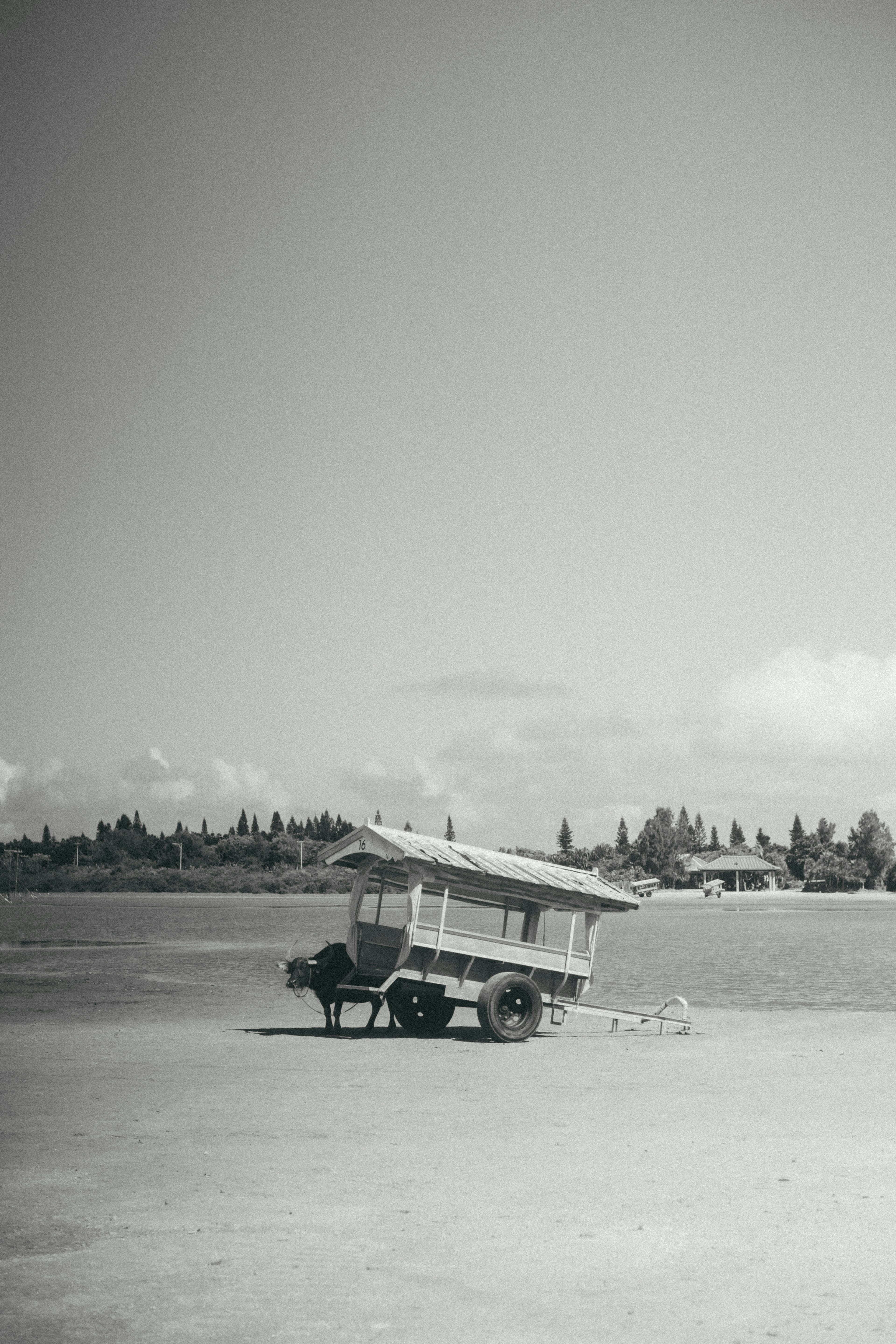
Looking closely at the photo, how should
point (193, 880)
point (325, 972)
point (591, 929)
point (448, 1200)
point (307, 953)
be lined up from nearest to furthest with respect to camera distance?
1. point (448, 1200)
2. point (325, 972)
3. point (591, 929)
4. point (307, 953)
5. point (193, 880)

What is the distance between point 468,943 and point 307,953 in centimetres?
3079

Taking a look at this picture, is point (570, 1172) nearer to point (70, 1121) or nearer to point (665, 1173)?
point (665, 1173)

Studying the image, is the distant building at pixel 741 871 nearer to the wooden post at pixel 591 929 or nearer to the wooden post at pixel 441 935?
the wooden post at pixel 591 929

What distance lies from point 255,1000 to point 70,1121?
1592cm

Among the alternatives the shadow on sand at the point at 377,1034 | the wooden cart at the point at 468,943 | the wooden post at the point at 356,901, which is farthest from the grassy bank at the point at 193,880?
the wooden post at the point at 356,901

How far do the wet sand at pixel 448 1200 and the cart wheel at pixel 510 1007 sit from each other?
2.04 metres

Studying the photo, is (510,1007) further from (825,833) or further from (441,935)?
(825,833)

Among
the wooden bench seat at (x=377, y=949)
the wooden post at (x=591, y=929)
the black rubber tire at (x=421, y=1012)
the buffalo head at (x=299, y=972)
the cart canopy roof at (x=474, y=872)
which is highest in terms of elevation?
the cart canopy roof at (x=474, y=872)

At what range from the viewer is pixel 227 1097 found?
1362 centimetres

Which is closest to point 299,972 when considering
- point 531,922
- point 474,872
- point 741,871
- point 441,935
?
point 441,935

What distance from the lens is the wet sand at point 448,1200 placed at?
6730 millimetres

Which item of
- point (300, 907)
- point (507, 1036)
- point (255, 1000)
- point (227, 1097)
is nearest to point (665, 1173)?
point (227, 1097)

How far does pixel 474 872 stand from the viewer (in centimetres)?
1906

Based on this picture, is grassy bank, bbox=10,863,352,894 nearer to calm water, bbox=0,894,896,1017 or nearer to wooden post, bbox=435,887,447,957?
calm water, bbox=0,894,896,1017
